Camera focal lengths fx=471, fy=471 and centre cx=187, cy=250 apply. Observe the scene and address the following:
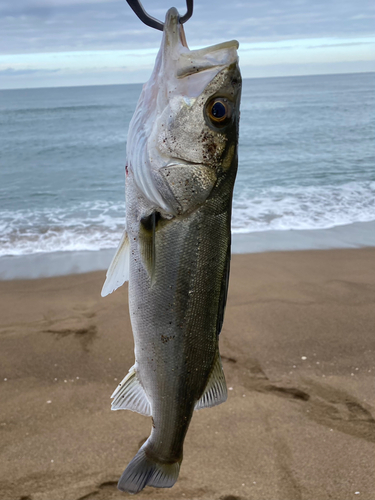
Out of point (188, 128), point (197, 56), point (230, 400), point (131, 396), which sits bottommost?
point (230, 400)

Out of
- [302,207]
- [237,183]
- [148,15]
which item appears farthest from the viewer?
[237,183]

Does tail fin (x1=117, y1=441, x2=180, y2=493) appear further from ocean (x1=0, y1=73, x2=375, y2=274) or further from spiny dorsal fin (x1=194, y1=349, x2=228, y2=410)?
ocean (x1=0, y1=73, x2=375, y2=274)

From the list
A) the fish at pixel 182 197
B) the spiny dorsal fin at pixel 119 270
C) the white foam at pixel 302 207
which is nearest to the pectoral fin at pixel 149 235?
the fish at pixel 182 197

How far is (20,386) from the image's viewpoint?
5078 mm

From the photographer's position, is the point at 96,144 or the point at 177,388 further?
the point at 96,144

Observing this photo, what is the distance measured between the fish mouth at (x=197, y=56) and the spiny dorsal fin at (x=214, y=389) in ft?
4.11

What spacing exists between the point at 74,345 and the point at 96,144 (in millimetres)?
23010

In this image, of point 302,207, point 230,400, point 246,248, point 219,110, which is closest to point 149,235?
point 219,110

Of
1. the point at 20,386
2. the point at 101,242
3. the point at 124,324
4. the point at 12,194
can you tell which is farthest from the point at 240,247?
the point at 12,194

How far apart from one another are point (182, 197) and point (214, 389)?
90cm

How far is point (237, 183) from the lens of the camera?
16.5 meters

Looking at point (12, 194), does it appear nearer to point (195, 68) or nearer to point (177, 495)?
point (177, 495)

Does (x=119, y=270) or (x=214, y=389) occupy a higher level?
(x=119, y=270)

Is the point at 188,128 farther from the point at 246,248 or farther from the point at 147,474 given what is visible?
the point at 246,248
